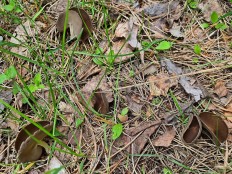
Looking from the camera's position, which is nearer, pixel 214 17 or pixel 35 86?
pixel 35 86

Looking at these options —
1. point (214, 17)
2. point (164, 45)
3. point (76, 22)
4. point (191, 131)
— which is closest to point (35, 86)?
point (76, 22)

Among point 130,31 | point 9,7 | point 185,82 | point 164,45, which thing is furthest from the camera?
point 9,7

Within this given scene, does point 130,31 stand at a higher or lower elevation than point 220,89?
higher

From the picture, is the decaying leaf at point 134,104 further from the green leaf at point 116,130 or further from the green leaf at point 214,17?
the green leaf at point 214,17

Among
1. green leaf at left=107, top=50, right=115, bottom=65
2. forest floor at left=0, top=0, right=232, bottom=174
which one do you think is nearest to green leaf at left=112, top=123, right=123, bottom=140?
forest floor at left=0, top=0, right=232, bottom=174

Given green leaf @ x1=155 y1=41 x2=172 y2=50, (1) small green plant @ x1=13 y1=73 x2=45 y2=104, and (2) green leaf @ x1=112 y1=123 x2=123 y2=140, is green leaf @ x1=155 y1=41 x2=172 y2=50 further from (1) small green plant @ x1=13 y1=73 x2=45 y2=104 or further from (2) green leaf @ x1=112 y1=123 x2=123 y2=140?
(1) small green plant @ x1=13 y1=73 x2=45 y2=104

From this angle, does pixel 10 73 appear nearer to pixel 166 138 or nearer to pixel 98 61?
pixel 98 61

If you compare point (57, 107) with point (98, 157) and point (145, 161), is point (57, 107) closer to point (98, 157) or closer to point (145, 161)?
point (98, 157)

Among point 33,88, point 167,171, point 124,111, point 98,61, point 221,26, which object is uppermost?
point 221,26
